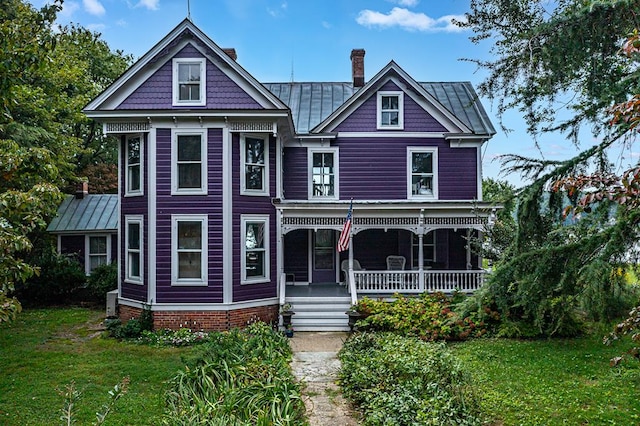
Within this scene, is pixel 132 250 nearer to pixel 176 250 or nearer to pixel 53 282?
pixel 176 250

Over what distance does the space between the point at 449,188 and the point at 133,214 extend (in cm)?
1019

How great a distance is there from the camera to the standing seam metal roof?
16234 millimetres

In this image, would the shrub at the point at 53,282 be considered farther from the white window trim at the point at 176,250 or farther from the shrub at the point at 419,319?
the shrub at the point at 419,319

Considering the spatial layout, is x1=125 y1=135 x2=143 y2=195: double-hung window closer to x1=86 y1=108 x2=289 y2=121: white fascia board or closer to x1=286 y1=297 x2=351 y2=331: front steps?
x1=86 y1=108 x2=289 y2=121: white fascia board

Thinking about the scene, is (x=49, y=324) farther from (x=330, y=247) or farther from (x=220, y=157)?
Result: (x=330, y=247)

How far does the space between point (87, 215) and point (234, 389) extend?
14.4m

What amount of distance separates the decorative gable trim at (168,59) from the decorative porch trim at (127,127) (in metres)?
0.50

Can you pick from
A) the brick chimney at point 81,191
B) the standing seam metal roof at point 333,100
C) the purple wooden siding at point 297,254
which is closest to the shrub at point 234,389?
the purple wooden siding at point 297,254

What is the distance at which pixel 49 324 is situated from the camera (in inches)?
539

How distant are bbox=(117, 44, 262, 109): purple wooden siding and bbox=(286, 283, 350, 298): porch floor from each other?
19.2ft

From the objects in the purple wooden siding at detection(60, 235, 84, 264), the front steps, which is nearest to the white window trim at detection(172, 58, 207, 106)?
the front steps

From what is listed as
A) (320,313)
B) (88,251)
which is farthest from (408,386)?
(88,251)

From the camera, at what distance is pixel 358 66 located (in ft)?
58.7

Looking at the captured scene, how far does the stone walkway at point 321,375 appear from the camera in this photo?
274 inches
